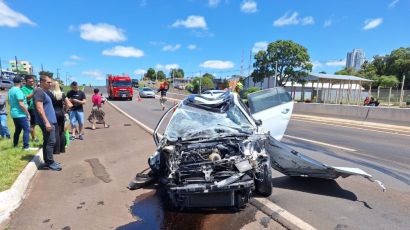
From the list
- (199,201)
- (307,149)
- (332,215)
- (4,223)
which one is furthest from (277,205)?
(307,149)

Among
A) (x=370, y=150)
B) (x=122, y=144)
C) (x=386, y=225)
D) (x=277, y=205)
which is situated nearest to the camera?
(x=386, y=225)

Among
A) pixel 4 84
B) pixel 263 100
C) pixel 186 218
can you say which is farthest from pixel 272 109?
pixel 4 84

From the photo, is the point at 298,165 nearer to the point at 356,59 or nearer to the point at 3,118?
the point at 3,118

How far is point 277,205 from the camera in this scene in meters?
4.80

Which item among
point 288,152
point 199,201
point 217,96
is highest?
point 217,96

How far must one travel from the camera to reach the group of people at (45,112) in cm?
648

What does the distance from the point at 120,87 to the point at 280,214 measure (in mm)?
33135

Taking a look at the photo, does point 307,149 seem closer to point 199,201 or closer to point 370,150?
point 370,150

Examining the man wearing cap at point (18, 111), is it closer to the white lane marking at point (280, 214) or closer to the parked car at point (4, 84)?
the white lane marking at point (280, 214)

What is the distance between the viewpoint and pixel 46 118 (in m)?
6.39

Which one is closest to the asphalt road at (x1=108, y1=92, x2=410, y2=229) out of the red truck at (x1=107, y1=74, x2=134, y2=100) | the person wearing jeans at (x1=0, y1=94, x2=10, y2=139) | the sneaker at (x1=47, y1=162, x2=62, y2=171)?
A: the sneaker at (x1=47, y1=162, x2=62, y2=171)

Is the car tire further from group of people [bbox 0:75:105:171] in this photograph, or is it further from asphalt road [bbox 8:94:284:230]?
group of people [bbox 0:75:105:171]

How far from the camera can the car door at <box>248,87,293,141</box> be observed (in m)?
7.43

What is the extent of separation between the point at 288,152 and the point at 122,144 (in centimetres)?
583
